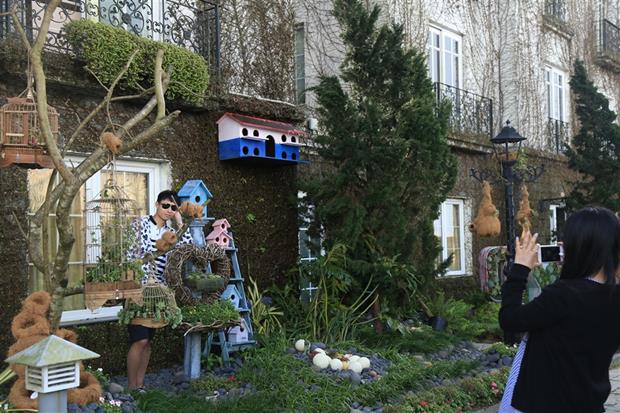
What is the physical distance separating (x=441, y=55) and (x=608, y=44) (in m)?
7.29

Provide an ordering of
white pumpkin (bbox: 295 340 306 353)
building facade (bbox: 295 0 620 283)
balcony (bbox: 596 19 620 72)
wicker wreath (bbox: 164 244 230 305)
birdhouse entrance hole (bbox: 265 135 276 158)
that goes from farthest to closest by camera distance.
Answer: balcony (bbox: 596 19 620 72) < building facade (bbox: 295 0 620 283) < birdhouse entrance hole (bbox: 265 135 276 158) < white pumpkin (bbox: 295 340 306 353) < wicker wreath (bbox: 164 244 230 305)

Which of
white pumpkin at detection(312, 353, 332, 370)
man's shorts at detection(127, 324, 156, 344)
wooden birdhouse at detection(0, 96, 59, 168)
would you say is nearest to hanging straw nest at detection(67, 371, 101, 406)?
man's shorts at detection(127, 324, 156, 344)

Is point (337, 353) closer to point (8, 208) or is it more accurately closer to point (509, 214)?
point (8, 208)

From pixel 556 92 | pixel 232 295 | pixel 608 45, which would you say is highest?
pixel 608 45

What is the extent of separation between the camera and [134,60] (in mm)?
6910

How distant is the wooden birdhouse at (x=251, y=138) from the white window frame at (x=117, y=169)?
81 centimetres

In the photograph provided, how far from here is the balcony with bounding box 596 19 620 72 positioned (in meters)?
17.4

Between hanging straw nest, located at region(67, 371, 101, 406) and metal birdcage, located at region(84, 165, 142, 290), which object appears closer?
hanging straw nest, located at region(67, 371, 101, 406)

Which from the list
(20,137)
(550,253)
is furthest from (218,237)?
(550,253)

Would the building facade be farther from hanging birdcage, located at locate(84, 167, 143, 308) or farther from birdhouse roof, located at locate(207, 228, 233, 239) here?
hanging birdcage, located at locate(84, 167, 143, 308)

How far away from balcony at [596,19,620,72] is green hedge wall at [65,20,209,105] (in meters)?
13.1

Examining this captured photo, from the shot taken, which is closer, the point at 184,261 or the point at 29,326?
the point at 29,326

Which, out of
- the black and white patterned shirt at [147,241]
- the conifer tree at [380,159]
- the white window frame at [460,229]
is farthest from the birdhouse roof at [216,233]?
the white window frame at [460,229]

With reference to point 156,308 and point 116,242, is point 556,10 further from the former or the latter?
point 116,242
